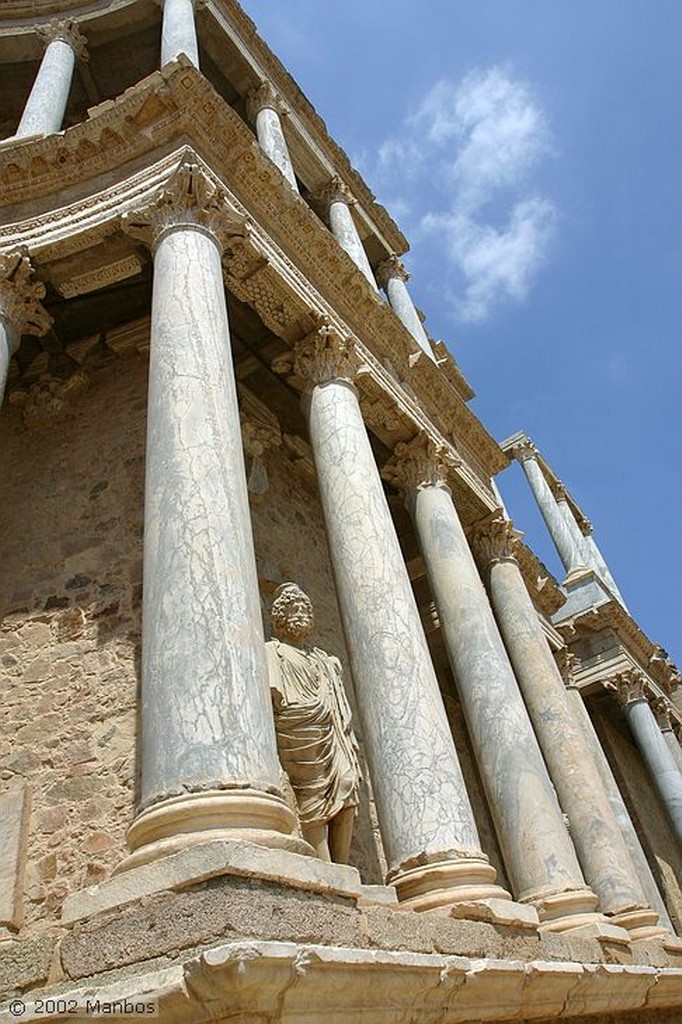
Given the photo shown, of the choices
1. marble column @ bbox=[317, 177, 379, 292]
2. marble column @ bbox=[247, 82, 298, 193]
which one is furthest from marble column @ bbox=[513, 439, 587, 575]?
marble column @ bbox=[247, 82, 298, 193]

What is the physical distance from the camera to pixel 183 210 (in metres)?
7.19

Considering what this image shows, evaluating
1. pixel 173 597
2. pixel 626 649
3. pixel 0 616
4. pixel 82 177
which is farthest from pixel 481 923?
pixel 626 649

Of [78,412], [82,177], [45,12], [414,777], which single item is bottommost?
[414,777]

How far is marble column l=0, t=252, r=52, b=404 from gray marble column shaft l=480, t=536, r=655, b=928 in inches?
286

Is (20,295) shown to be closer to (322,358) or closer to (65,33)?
(322,358)

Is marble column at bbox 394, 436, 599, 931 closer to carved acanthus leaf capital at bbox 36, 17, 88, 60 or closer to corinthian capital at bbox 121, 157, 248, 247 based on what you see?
corinthian capital at bbox 121, 157, 248, 247

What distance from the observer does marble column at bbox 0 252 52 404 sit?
7414 millimetres

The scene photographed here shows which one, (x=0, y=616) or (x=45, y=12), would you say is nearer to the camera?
(x=0, y=616)

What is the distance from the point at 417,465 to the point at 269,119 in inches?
245

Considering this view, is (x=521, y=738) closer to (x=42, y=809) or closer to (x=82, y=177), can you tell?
(x=42, y=809)

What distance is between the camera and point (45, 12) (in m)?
12.1

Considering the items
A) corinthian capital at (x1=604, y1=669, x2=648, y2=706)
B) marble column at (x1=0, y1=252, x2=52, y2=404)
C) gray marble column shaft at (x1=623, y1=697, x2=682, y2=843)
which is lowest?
gray marble column shaft at (x1=623, y1=697, x2=682, y2=843)

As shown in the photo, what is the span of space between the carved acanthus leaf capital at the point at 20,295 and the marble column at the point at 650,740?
15413mm

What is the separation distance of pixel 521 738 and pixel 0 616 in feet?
17.6
